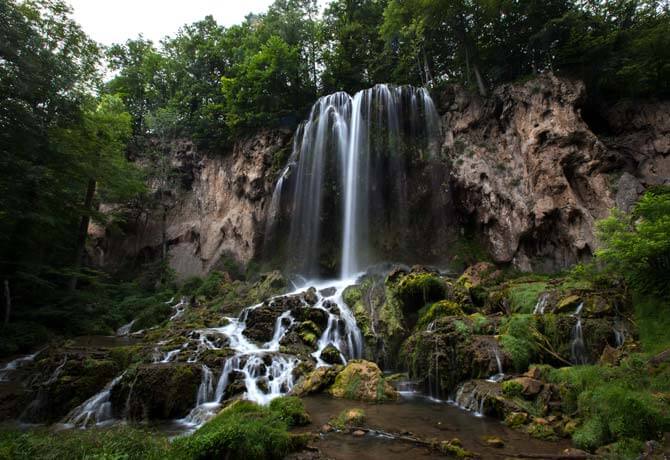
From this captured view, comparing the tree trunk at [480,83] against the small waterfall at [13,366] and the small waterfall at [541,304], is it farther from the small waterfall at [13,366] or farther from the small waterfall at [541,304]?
the small waterfall at [13,366]

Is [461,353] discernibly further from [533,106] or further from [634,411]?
[533,106]

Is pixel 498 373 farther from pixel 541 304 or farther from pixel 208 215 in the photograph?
pixel 208 215

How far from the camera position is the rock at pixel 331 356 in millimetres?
10851

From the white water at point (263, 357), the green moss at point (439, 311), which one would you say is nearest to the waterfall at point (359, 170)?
the white water at point (263, 357)

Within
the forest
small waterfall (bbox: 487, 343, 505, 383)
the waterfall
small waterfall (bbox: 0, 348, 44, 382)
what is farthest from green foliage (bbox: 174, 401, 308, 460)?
the waterfall

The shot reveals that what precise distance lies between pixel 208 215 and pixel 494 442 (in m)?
25.5

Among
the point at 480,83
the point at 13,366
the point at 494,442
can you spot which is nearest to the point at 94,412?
the point at 13,366

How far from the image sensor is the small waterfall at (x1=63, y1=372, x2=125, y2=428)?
23.5ft

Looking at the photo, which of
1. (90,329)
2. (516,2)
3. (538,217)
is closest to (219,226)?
(90,329)

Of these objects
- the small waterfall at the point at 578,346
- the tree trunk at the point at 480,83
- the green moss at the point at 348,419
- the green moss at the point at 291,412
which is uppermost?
the tree trunk at the point at 480,83

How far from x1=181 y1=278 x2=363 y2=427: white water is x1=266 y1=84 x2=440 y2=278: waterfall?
6583 mm

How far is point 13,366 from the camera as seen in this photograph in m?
10.4

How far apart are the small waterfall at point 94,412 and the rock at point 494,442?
743 centimetres

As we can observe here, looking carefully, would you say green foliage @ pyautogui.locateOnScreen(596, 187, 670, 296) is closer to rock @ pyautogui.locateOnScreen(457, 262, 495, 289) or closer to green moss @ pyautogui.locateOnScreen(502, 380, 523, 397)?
green moss @ pyautogui.locateOnScreen(502, 380, 523, 397)
